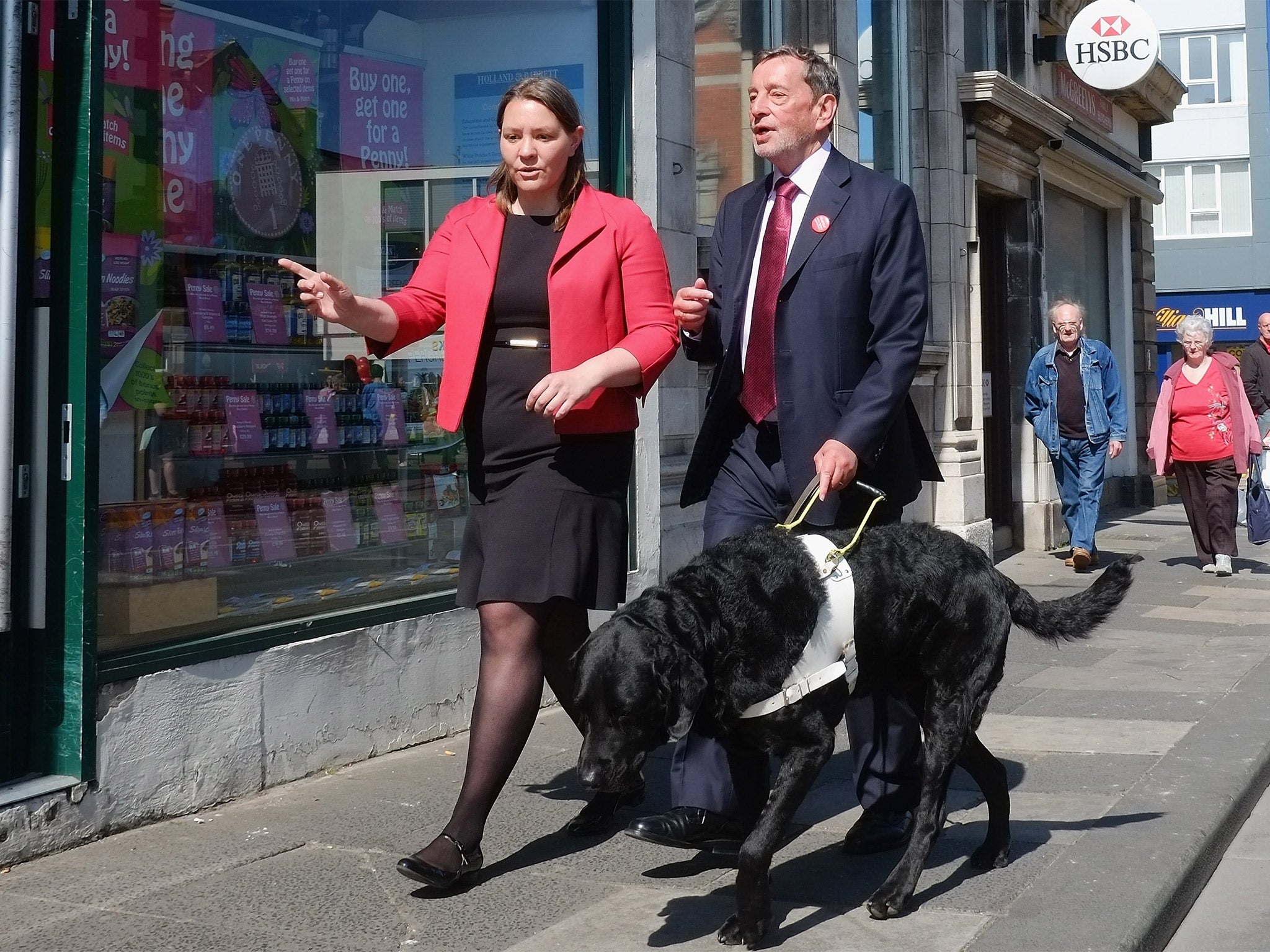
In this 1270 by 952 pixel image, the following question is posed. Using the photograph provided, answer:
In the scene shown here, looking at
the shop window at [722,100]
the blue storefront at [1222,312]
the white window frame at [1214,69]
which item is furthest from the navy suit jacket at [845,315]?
the white window frame at [1214,69]

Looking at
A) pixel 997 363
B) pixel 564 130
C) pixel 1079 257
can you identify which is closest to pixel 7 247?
pixel 564 130

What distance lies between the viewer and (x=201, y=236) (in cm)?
519

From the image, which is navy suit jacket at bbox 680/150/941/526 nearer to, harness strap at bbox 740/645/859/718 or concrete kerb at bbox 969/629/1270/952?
harness strap at bbox 740/645/859/718

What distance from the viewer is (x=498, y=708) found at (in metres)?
3.91

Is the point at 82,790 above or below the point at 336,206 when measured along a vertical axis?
below

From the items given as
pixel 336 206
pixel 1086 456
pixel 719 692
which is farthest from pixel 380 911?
pixel 1086 456

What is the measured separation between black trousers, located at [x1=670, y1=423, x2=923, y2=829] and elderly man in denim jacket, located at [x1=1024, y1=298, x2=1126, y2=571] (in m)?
7.84

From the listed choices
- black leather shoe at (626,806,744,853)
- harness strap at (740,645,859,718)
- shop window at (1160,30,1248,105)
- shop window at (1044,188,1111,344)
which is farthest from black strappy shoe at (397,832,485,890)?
shop window at (1160,30,1248,105)

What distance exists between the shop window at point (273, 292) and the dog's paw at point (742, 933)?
7.00 feet

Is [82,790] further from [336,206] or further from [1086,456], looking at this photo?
[1086,456]

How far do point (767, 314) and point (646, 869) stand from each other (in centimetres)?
154

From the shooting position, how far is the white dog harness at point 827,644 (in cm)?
334

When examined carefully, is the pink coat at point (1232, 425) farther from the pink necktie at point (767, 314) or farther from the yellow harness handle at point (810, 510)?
the yellow harness handle at point (810, 510)

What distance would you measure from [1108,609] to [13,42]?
132 inches
